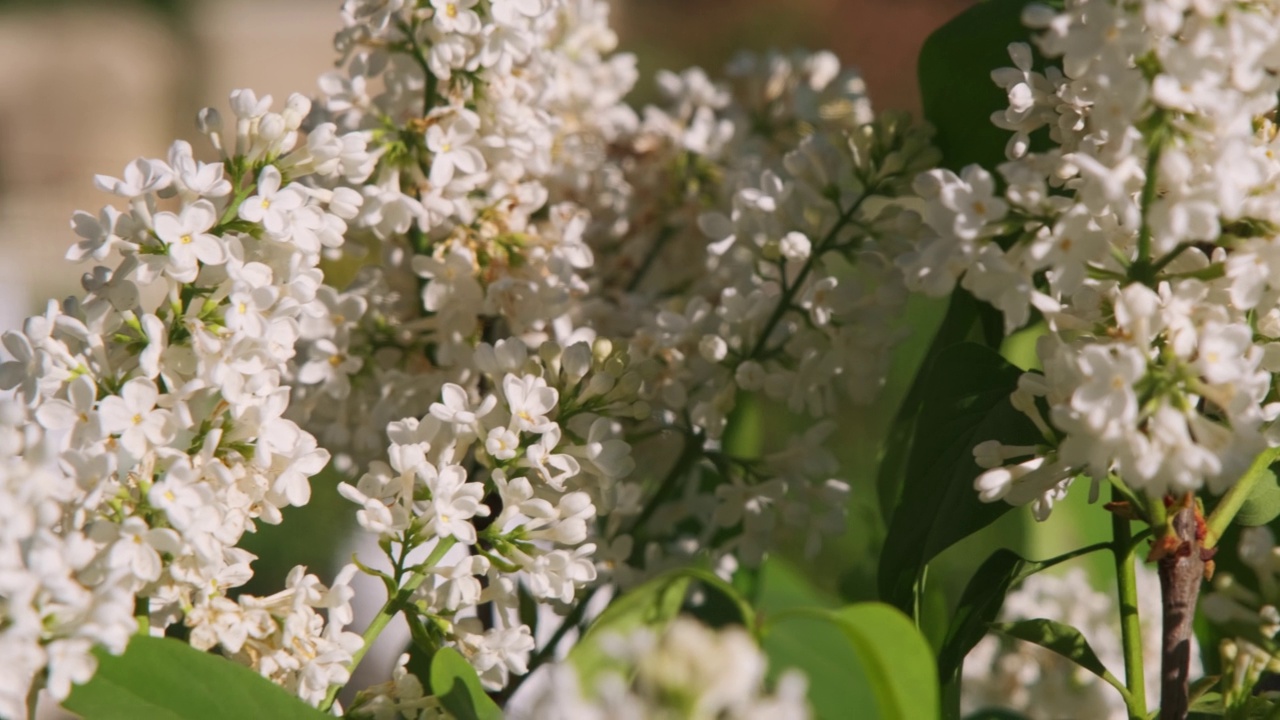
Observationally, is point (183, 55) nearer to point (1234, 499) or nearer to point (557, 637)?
point (557, 637)

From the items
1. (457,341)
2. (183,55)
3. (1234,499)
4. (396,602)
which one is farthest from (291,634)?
(183,55)

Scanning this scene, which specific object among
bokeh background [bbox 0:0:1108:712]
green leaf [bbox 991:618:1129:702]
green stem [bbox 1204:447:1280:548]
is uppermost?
green stem [bbox 1204:447:1280:548]

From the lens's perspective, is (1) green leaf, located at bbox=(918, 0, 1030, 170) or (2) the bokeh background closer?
(1) green leaf, located at bbox=(918, 0, 1030, 170)

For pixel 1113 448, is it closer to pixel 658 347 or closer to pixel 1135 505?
pixel 1135 505

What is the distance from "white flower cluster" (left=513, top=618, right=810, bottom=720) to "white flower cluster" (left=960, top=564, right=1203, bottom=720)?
32 cm

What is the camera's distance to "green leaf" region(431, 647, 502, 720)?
298 millimetres

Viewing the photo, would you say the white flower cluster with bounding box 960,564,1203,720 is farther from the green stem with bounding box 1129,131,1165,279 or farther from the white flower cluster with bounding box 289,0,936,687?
the green stem with bounding box 1129,131,1165,279

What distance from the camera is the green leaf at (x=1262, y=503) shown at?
345 millimetres

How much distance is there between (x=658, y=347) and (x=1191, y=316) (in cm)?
19

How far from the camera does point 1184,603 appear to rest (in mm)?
319

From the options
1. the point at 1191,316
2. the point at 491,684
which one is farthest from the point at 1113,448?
the point at 491,684

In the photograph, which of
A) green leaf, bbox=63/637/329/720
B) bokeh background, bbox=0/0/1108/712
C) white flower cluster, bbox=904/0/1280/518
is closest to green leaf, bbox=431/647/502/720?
green leaf, bbox=63/637/329/720

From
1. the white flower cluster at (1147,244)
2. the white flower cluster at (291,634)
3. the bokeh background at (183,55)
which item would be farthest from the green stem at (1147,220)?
the bokeh background at (183,55)

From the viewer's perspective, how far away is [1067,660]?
517mm
